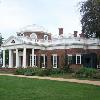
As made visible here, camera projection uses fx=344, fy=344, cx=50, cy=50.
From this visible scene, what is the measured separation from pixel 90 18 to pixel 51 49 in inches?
603

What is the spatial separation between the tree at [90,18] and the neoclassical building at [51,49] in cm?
831

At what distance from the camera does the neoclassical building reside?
158 ft

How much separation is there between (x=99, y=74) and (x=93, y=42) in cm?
1275

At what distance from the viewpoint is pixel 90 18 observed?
38.1 meters

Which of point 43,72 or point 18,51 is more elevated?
point 18,51

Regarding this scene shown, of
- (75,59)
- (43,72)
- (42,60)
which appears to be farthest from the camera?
(42,60)

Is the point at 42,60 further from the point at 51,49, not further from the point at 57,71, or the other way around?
the point at 57,71

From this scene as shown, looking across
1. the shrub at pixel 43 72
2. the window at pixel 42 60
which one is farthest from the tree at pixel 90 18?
the window at pixel 42 60

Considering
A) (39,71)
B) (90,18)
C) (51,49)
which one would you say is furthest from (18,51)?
(90,18)

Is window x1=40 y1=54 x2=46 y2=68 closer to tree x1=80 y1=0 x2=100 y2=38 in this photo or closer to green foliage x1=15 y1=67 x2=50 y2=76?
green foliage x1=15 y1=67 x2=50 y2=76

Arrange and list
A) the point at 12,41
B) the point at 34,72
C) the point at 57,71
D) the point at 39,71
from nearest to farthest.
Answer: the point at 39,71 < the point at 34,72 < the point at 57,71 < the point at 12,41

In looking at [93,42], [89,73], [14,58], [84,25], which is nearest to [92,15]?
[84,25]

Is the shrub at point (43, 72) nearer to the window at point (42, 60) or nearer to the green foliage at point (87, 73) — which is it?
the green foliage at point (87, 73)

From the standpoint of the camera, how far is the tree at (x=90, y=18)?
117 ft
